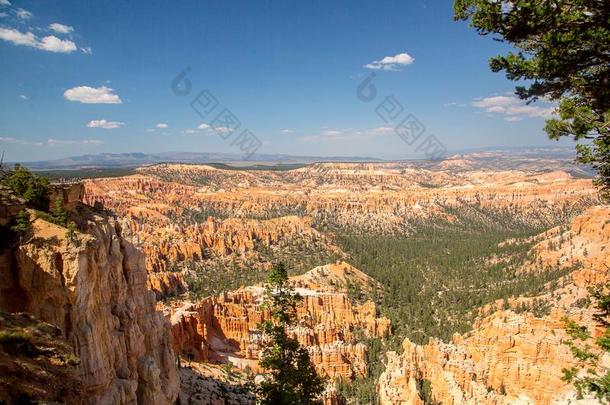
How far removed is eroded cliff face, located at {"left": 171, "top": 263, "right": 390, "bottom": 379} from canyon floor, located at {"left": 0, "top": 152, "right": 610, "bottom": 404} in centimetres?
21

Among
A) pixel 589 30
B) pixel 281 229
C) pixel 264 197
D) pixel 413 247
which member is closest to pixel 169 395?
pixel 589 30

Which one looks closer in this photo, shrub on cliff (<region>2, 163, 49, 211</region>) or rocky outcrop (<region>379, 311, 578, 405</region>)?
shrub on cliff (<region>2, 163, 49, 211</region>)

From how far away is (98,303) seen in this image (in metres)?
16.5

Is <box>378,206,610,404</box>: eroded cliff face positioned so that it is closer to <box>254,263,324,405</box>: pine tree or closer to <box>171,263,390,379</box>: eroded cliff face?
<box>171,263,390,379</box>: eroded cliff face

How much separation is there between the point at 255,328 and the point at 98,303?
27847 millimetres

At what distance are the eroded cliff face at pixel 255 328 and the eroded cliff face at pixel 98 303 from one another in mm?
19977

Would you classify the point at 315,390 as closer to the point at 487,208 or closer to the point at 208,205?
the point at 208,205

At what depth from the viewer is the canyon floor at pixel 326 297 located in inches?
608

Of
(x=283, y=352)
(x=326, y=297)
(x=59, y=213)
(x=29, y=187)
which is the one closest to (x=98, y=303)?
(x=59, y=213)

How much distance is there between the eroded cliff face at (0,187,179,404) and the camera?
45.3 feet

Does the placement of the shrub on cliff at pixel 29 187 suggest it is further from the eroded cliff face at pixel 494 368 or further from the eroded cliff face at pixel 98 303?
the eroded cliff face at pixel 494 368

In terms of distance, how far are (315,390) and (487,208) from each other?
184433mm

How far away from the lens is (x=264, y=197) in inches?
7343

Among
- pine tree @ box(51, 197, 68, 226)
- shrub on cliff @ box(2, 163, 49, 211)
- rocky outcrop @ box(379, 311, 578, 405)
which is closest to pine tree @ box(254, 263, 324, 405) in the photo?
pine tree @ box(51, 197, 68, 226)
